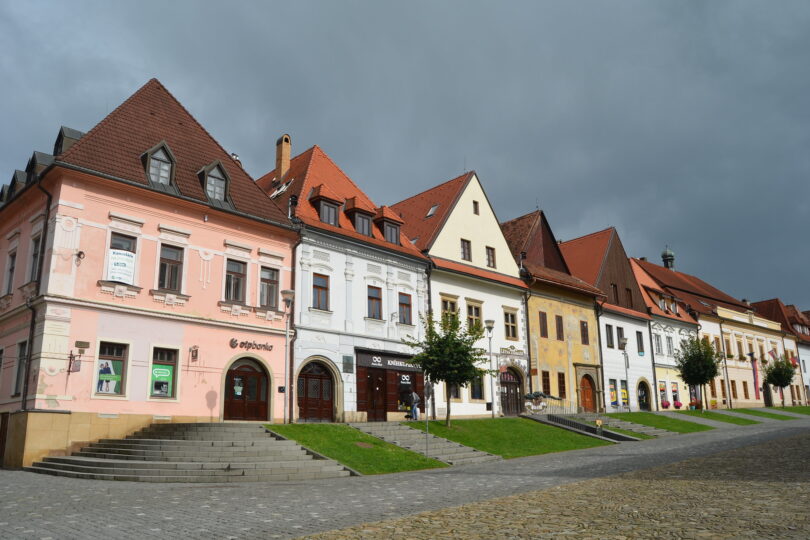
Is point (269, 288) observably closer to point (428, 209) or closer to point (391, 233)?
point (391, 233)

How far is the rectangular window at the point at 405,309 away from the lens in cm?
3250

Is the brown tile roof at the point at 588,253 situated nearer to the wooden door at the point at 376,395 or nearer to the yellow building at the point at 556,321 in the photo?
the yellow building at the point at 556,321

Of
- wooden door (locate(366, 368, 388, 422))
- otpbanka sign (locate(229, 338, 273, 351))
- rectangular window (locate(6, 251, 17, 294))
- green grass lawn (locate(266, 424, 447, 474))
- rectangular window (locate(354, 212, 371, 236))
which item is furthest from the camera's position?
rectangular window (locate(354, 212, 371, 236))

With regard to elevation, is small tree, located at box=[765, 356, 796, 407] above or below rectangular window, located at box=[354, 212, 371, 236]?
below

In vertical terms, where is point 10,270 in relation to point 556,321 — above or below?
above

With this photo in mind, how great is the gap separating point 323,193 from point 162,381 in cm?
1110

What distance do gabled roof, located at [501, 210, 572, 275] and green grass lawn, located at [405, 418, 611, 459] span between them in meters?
13.7

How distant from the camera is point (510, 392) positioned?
122ft

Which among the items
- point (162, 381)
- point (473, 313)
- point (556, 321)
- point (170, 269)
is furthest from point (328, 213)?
point (556, 321)

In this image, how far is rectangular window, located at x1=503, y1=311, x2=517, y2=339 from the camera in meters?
37.6

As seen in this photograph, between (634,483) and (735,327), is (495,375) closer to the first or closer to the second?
(634,483)

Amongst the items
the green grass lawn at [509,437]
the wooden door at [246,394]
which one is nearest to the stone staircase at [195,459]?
the wooden door at [246,394]

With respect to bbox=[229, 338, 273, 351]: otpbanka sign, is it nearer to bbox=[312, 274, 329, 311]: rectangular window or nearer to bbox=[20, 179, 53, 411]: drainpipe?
bbox=[312, 274, 329, 311]: rectangular window

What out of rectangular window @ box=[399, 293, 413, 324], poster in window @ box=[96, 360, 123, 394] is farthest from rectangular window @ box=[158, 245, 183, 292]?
rectangular window @ box=[399, 293, 413, 324]
